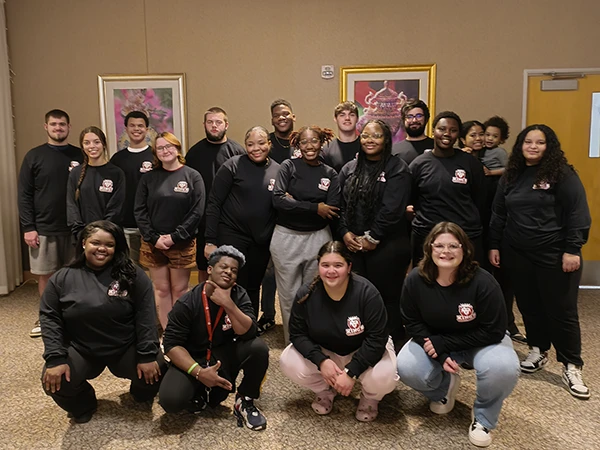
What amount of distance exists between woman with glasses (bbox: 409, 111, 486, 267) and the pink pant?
874 mm

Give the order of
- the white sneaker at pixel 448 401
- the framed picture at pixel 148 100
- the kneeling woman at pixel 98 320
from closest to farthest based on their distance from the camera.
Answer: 1. the kneeling woman at pixel 98 320
2. the white sneaker at pixel 448 401
3. the framed picture at pixel 148 100

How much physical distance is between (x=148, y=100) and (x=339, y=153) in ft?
7.83

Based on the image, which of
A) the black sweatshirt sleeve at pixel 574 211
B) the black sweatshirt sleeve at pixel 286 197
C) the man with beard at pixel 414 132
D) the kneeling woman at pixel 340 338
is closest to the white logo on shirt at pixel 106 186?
the black sweatshirt sleeve at pixel 286 197

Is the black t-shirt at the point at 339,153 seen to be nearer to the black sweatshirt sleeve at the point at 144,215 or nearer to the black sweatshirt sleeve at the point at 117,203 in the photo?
the black sweatshirt sleeve at the point at 144,215

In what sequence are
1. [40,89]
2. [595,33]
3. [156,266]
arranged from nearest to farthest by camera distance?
[156,266]
[595,33]
[40,89]

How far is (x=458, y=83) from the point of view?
4.70m

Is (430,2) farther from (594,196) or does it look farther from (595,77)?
(594,196)

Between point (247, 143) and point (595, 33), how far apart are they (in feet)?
11.2

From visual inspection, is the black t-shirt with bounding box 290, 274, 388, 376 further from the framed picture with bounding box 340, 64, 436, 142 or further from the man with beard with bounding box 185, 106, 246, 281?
the framed picture with bounding box 340, 64, 436, 142

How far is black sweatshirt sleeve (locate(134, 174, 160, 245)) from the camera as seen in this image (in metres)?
3.31

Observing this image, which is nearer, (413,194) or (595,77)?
(413,194)

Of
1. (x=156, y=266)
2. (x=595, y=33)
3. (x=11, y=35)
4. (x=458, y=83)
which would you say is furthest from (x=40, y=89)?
(x=595, y=33)

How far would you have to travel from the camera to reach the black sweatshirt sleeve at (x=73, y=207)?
3.49 metres

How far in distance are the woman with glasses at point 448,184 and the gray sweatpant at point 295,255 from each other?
0.60 meters
